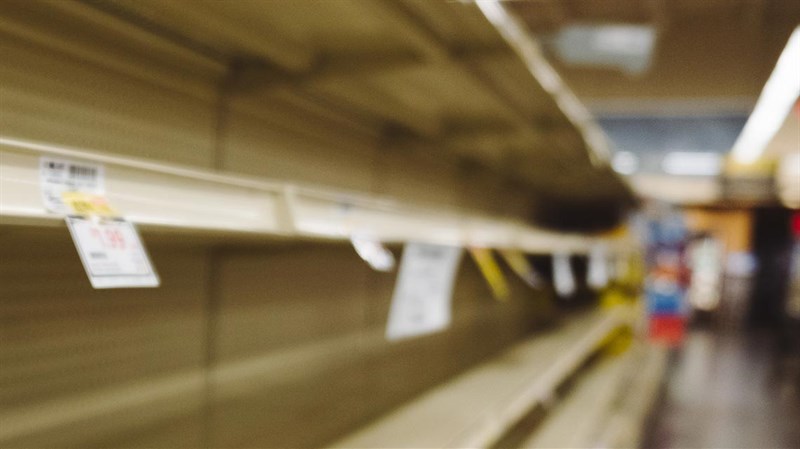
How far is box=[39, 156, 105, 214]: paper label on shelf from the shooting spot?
0.65 metres

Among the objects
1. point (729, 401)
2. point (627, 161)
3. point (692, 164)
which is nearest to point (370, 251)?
point (729, 401)

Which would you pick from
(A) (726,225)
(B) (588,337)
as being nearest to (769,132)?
(B) (588,337)

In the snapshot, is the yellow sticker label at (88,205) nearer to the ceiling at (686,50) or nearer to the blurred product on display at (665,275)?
the ceiling at (686,50)

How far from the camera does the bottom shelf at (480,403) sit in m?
1.77

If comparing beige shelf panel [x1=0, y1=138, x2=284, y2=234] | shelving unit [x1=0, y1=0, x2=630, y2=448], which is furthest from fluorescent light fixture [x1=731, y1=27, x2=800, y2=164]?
beige shelf panel [x1=0, y1=138, x2=284, y2=234]

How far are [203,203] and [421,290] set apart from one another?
0.75 metres

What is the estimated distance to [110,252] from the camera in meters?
0.67

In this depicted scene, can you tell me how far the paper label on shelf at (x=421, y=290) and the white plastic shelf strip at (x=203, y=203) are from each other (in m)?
0.07

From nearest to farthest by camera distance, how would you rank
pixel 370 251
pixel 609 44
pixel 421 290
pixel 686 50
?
pixel 370 251, pixel 421 290, pixel 609 44, pixel 686 50

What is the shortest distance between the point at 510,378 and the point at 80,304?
189 centimetres

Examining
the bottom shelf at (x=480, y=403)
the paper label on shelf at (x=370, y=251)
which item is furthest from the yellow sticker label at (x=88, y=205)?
the bottom shelf at (x=480, y=403)

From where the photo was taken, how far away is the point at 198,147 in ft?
4.17

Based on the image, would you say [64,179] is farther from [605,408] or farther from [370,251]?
[605,408]

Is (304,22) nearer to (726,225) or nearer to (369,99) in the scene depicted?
(369,99)
